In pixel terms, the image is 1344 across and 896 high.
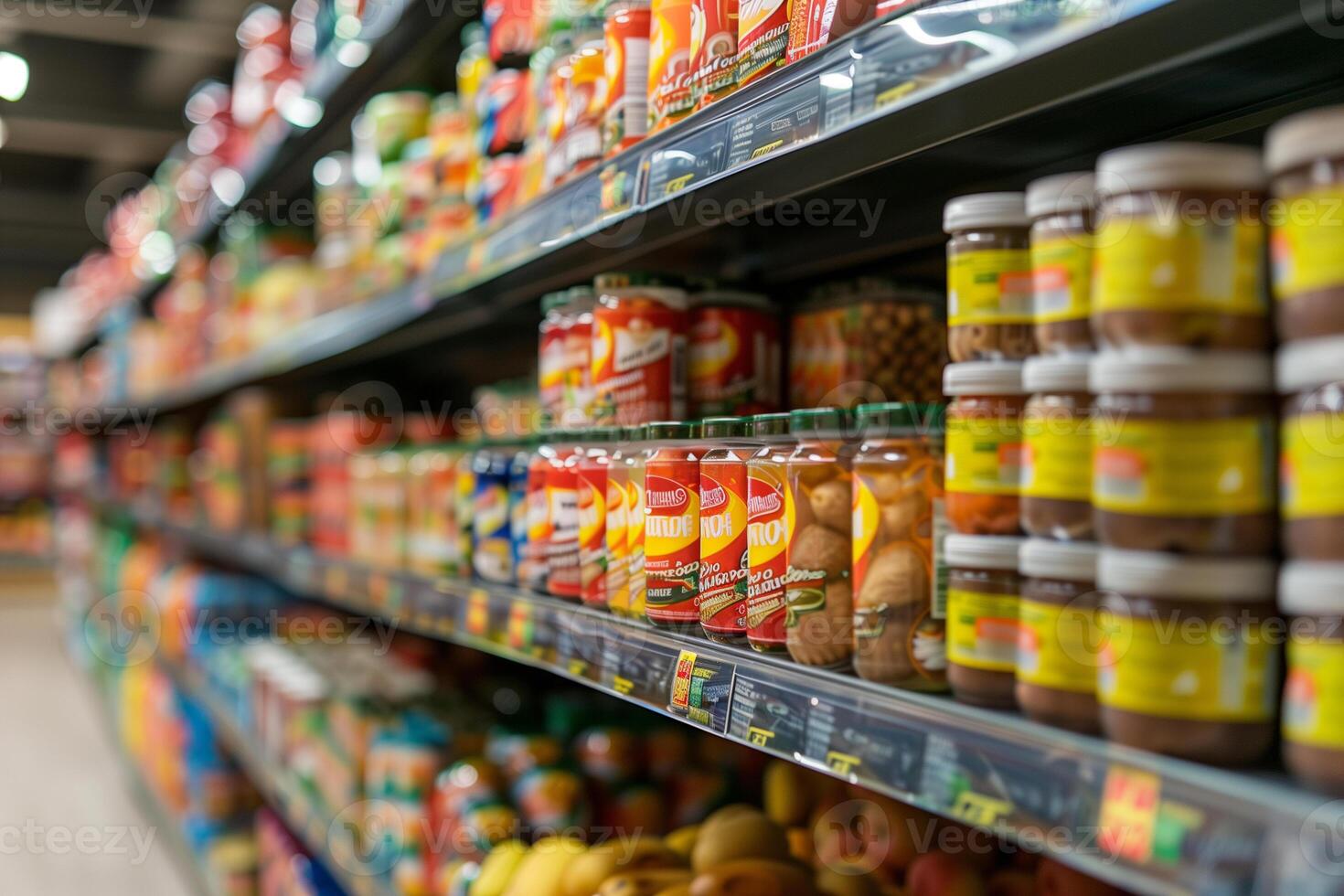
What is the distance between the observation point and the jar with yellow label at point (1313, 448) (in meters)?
0.56

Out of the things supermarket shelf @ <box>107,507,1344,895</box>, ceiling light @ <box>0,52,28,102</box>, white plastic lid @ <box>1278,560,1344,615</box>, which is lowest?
supermarket shelf @ <box>107,507,1344,895</box>

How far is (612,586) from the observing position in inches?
48.6

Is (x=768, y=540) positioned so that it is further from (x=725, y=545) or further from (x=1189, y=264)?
(x=1189, y=264)

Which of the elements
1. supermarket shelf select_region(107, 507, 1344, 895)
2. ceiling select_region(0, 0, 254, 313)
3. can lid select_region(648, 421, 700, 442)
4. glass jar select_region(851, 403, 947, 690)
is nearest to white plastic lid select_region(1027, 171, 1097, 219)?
glass jar select_region(851, 403, 947, 690)

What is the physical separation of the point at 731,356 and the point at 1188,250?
2.35 ft

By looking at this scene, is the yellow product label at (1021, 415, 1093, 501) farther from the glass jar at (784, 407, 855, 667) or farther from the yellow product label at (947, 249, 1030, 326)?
the glass jar at (784, 407, 855, 667)

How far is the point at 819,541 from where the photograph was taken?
0.93m

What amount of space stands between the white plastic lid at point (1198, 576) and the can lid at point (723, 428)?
1.49 ft

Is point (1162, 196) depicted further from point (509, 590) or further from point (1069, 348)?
point (509, 590)

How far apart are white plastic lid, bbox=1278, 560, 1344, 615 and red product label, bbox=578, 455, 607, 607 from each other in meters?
0.79

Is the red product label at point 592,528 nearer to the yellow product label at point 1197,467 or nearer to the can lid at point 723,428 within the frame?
the can lid at point 723,428

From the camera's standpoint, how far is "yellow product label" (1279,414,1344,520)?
0.56 meters

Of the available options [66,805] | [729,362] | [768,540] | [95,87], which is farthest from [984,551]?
[95,87]

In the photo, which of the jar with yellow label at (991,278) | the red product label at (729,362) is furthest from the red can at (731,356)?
the jar with yellow label at (991,278)
